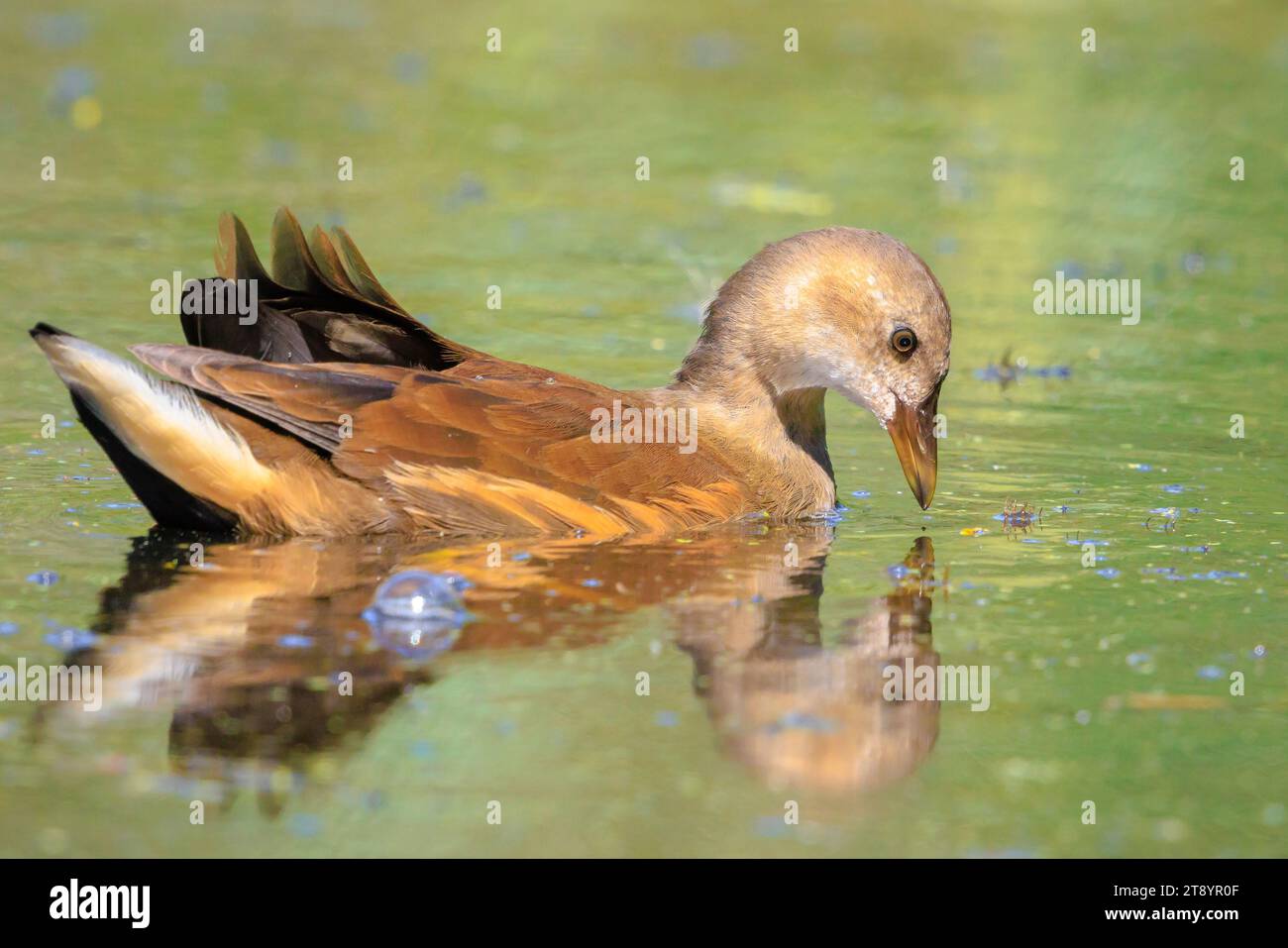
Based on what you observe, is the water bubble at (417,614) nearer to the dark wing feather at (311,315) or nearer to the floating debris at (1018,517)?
the dark wing feather at (311,315)

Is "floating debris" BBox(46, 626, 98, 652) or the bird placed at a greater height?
the bird

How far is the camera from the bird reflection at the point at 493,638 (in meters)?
5.28

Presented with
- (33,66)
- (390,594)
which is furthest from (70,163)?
(390,594)

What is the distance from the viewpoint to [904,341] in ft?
25.1

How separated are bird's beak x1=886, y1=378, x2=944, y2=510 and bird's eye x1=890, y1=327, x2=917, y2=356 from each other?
0.65 feet

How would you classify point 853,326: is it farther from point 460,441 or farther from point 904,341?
point 460,441

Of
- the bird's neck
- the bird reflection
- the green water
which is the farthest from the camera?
the bird's neck

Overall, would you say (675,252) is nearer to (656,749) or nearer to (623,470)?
(623,470)

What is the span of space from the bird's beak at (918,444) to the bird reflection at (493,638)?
0.45 m

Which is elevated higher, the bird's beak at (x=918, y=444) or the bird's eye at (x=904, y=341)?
the bird's eye at (x=904, y=341)

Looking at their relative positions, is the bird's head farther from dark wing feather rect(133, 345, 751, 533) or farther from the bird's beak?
dark wing feather rect(133, 345, 751, 533)

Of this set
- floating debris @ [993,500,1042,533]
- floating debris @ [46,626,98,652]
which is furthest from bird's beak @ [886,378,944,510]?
floating debris @ [46,626,98,652]

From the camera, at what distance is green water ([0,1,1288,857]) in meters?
5.04

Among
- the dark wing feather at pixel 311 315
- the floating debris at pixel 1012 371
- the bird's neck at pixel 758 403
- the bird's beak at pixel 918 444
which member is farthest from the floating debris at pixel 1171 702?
the floating debris at pixel 1012 371
